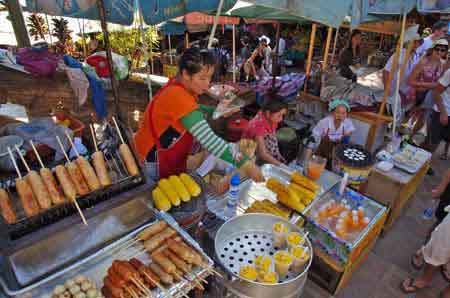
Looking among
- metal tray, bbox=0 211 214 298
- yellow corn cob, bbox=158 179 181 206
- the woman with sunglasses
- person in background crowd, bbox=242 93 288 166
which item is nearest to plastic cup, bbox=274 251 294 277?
metal tray, bbox=0 211 214 298

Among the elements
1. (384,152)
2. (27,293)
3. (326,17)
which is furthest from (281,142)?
(27,293)

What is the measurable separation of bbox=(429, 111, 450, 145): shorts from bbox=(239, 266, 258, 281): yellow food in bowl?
4.93m

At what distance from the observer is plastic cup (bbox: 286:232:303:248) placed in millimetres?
1996

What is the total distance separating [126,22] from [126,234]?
13.4 feet

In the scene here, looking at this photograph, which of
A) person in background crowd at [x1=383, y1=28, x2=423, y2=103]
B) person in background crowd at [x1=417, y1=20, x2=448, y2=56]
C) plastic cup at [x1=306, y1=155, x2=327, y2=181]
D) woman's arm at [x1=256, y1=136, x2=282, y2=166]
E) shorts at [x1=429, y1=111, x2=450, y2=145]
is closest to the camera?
plastic cup at [x1=306, y1=155, x2=327, y2=181]

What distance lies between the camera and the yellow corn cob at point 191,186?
2068mm

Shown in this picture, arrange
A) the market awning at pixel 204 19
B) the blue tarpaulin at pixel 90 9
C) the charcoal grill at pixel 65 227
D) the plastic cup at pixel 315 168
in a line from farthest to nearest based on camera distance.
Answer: the market awning at pixel 204 19
the blue tarpaulin at pixel 90 9
the plastic cup at pixel 315 168
the charcoal grill at pixel 65 227

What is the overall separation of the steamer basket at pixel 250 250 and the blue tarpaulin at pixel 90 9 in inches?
161

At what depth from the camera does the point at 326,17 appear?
9.11ft

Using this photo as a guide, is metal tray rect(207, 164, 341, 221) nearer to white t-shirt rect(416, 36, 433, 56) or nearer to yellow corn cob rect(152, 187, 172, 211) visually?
yellow corn cob rect(152, 187, 172, 211)

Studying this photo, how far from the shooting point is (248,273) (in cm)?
176

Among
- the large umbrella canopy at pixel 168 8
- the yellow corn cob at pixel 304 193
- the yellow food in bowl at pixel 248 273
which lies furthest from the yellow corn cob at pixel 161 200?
the large umbrella canopy at pixel 168 8

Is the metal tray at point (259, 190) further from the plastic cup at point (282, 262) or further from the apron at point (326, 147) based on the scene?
the apron at point (326, 147)

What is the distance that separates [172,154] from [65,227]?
3.51ft
